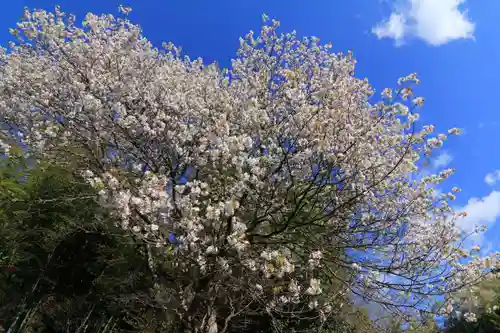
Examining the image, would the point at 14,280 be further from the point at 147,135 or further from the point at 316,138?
the point at 316,138

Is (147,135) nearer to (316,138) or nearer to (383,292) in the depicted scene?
(316,138)

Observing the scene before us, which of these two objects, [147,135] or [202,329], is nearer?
[202,329]

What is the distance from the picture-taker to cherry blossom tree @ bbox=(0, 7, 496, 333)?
6.05 meters

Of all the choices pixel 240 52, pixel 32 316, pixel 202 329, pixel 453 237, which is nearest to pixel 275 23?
pixel 240 52

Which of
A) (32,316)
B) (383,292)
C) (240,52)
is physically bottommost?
(32,316)

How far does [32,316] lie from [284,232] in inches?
246

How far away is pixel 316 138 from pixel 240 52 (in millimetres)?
4513

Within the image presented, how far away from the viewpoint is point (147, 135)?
24.5 feet

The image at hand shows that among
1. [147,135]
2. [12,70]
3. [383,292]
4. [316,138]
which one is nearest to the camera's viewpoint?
[316,138]

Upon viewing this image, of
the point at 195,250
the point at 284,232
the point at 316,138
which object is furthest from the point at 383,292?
the point at 195,250

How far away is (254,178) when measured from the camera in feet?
20.0

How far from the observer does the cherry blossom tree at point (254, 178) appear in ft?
19.9

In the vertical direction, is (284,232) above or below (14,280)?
above

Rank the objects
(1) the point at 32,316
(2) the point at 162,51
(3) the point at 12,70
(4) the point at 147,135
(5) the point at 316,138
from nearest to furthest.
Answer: (5) the point at 316,138
(4) the point at 147,135
(1) the point at 32,316
(3) the point at 12,70
(2) the point at 162,51
